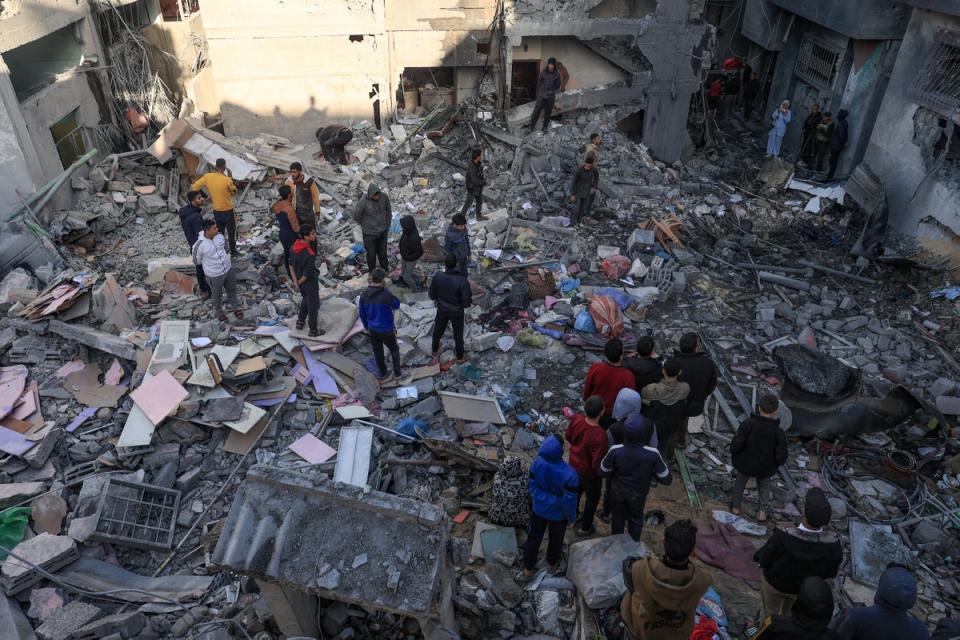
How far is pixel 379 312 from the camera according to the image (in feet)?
24.7

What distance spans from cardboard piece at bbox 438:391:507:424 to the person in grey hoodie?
3213 mm

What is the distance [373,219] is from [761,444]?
621cm

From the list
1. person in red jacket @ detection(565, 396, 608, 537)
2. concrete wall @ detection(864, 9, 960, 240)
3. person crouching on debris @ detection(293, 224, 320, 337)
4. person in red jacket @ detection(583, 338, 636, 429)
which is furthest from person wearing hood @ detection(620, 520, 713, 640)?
concrete wall @ detection(864, 9, 960, 240)

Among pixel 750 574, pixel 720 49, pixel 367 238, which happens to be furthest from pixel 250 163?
pixel 720 49

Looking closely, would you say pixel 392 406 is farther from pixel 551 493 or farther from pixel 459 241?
pixel 551 493

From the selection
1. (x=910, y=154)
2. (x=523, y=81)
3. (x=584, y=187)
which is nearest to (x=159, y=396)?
(x=584, y=187)

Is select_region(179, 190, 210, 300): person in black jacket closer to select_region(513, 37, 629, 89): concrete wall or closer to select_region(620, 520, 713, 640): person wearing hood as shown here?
select_region(620, 520, 713, 640): person wearing hood

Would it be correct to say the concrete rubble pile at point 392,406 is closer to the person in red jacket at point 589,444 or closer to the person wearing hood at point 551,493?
the person wearing hood at point 551,493

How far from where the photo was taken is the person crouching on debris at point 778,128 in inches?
603

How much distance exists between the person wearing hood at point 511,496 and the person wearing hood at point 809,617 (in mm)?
2434

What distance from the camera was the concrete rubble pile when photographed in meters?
4.91

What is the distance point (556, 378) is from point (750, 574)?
11.1ft

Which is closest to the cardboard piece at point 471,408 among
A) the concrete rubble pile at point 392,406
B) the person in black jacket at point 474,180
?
the concrete rubble pile at point 392,406

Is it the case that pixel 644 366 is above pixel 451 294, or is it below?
above
